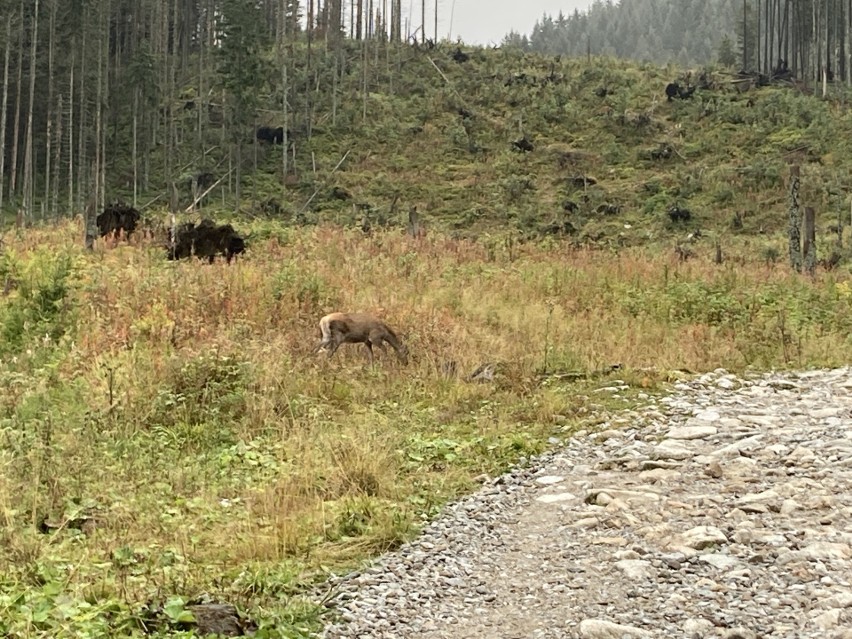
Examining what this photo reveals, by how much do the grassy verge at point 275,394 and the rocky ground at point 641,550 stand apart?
0.38 m

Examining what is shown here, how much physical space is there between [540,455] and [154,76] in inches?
1879

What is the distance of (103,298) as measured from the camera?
11.2m

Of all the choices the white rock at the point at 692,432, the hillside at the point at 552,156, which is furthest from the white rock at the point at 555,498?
the hillside at the point at 552,156

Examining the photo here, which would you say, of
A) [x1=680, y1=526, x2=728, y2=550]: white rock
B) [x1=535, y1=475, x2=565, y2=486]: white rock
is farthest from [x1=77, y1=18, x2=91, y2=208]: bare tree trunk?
[x1=680, y1=526, x2=728, y2=550]: white rock

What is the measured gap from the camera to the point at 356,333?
10242 millimetres

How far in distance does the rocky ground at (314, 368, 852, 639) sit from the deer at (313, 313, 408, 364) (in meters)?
3.73

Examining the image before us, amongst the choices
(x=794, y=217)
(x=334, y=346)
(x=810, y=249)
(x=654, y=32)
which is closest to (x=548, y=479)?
(x=334, y=346)

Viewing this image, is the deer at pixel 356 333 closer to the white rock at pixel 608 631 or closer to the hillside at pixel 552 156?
the white rock at pixel 608 631

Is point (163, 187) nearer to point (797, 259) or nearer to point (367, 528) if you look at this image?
point (797, 259)

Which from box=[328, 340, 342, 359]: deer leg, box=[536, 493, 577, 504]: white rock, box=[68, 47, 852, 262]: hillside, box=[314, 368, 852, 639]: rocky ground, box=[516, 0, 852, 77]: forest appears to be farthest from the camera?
box=[516, 0, 852, 77]: forest

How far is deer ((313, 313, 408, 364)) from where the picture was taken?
10.1 meters

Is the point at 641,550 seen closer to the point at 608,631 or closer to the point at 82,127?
the point at 608,631

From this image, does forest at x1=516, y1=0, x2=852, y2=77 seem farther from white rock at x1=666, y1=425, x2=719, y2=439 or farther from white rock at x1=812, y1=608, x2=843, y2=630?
white rock at x1=812, y1=608, x2=843, y2=630

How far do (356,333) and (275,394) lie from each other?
7.92 feet
